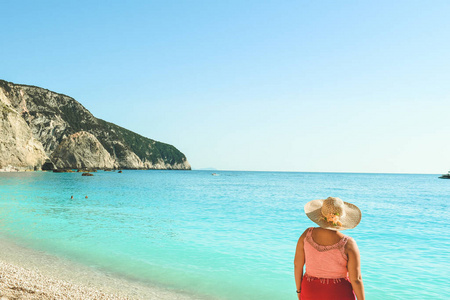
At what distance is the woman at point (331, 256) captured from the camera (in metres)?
3.44

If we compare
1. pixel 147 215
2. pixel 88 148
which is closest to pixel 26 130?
pixel 88 148

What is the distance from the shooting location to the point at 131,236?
626 inches

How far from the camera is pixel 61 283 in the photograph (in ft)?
28.4

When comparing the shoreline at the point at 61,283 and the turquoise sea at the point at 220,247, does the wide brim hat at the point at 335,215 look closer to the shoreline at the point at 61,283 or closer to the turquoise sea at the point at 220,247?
the shoreline at the point at 61,283

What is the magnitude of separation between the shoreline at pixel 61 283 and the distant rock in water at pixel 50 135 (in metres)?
77.4

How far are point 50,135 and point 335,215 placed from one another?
132 metres

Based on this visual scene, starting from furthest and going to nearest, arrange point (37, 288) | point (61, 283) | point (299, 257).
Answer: point (61, 283)
point (37, 288)
point (299, 257)

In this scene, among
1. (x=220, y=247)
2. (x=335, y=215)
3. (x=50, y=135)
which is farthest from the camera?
(x=50, y=135)

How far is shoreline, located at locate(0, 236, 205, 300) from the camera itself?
7.55 m

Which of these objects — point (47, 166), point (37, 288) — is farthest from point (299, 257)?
point (47, 166)

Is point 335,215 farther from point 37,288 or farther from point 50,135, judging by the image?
point 50,135

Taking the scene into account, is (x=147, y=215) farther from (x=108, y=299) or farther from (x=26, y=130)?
(x=26, y=130)

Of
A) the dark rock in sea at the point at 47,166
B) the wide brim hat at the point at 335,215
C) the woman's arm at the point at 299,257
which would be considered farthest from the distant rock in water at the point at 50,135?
the wide brim hat at the point at 335,215

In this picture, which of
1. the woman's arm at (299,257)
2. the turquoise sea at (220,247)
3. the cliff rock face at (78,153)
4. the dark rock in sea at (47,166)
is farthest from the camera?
the cliff rock face at (78,153)
